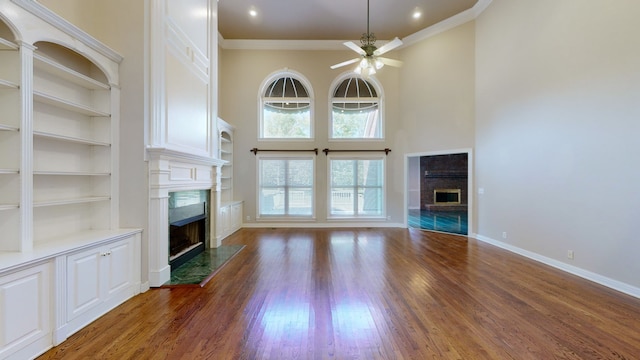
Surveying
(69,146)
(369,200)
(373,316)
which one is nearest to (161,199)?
(69,146)

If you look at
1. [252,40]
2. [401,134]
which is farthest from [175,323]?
[252,40]

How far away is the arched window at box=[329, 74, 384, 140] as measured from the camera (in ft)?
24.3

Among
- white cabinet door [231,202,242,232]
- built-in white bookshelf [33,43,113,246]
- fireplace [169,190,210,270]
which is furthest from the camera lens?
white cabinet door [231,202,242,232]

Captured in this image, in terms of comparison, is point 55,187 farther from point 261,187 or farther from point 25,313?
point 261,187

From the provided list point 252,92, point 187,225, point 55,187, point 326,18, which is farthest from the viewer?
point 252,92

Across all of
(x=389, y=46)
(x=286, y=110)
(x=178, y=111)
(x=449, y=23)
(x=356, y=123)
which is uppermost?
(x=449, y=23)

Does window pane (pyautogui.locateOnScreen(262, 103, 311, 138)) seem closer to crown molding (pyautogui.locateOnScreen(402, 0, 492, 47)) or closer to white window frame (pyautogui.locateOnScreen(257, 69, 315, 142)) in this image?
white window frame (pyautogui.locateOnScreen(257, 69, 315, 142))

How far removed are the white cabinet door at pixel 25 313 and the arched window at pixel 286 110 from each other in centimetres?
580

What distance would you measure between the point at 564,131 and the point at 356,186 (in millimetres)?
4514

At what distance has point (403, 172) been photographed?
7.15m

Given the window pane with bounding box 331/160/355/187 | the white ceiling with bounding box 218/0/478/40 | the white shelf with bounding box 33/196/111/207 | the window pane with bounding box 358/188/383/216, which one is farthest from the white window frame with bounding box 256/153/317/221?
the white shelf with bounding box 33/196/111/207

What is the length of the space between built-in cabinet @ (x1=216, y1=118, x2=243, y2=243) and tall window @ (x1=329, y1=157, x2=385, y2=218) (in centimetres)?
270

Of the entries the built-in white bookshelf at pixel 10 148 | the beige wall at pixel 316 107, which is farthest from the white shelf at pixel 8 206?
the beige wall at pixel 316 107

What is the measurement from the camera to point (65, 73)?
8.50 feet
